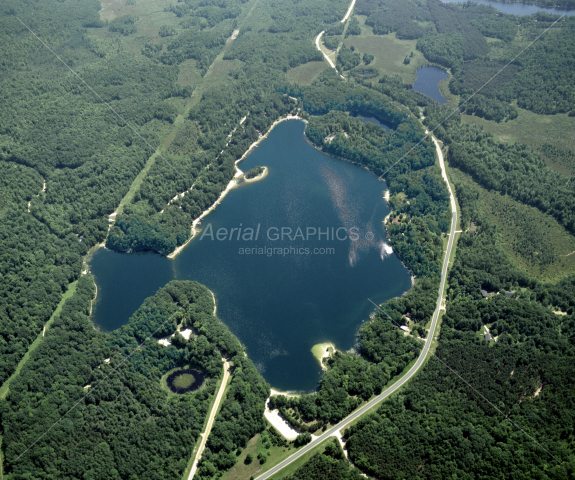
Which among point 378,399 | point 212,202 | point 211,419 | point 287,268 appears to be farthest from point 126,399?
point 212,202

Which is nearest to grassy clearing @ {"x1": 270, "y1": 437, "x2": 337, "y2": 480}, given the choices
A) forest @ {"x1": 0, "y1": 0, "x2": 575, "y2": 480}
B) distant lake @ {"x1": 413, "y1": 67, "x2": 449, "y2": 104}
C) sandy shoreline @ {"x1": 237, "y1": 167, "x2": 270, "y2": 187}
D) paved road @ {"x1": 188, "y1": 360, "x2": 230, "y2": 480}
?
forest @ {"x1": 0, "y1": 0, "x2": 575, "y2": 480}

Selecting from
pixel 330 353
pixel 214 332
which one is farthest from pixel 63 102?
pixel 330 353

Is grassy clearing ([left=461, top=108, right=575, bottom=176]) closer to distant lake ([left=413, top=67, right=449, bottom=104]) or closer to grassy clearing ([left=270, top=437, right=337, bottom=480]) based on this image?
distant lake ([left=413, top=67, right=449, bottom=104])

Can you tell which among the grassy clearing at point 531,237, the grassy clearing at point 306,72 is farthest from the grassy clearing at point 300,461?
the grassy clearing at point 306,72

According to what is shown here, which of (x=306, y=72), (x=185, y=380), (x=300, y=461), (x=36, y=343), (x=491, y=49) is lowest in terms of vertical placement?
(x=36, y=343)

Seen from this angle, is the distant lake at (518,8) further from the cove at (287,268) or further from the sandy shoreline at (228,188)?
the cove at (287,268)

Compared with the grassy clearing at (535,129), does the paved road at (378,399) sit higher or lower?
lower

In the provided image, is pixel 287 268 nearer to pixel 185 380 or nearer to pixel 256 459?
pixel 185 380
